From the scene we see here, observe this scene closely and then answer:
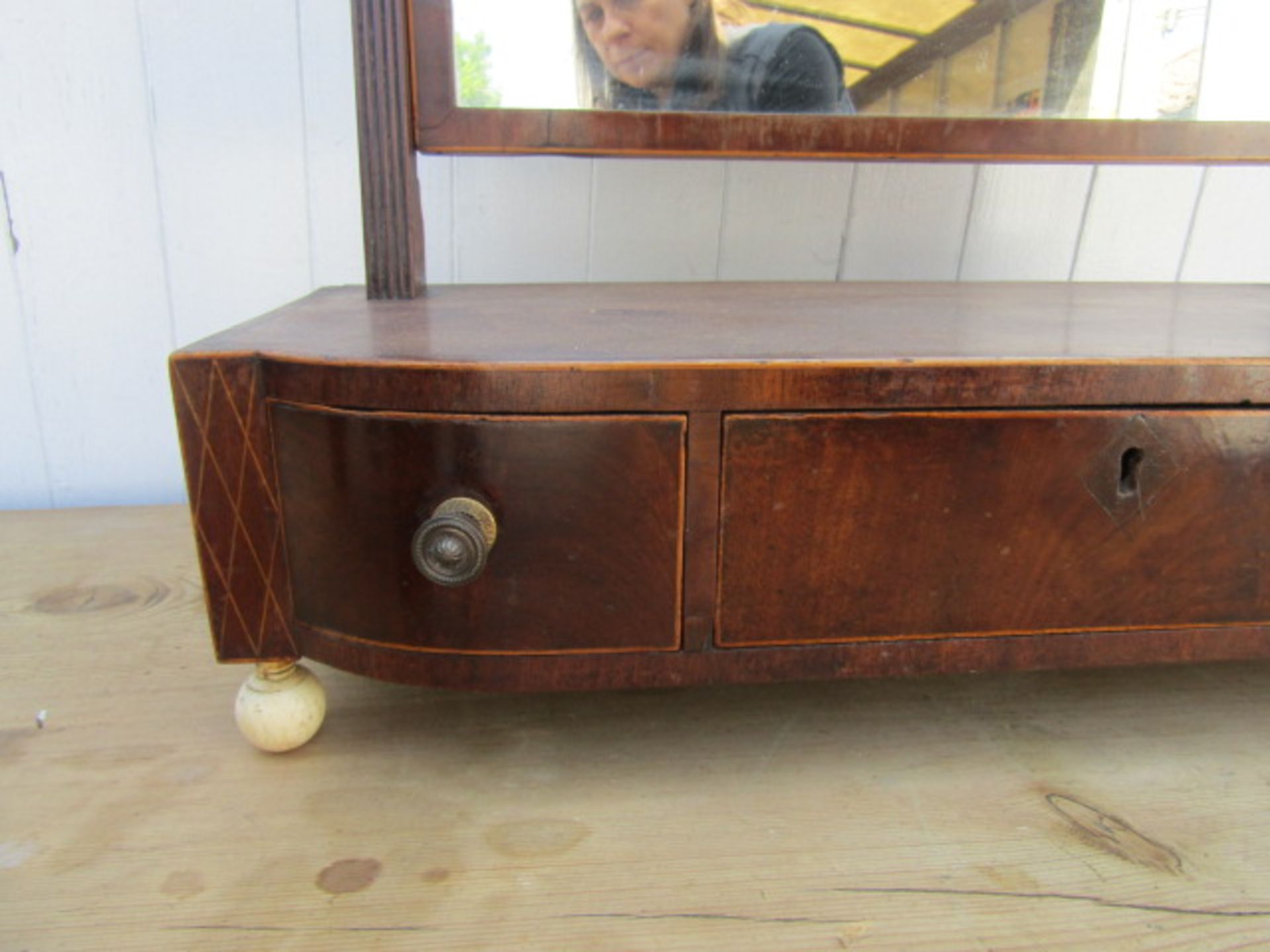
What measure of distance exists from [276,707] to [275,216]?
0.72m

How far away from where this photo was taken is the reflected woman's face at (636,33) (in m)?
0.96

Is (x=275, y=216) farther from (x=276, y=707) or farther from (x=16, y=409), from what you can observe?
(x=276, y=707)

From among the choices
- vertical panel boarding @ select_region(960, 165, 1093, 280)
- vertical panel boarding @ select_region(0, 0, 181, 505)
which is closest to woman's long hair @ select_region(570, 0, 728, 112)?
vertical panel boarding @ select_region(960, 165, 1093, 280)

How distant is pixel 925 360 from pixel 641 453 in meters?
0.21

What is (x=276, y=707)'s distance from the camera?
2.34ft

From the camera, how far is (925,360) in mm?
616

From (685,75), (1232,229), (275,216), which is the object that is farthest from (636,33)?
(1232,229)

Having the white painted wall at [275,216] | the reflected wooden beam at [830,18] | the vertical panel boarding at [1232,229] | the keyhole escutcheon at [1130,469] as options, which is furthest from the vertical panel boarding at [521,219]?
the vertical panel boarding at [1232,229]

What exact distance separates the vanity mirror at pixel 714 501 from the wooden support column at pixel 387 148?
0.69 ft

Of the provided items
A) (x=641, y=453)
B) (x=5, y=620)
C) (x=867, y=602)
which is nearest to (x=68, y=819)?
(x=5, y=620)

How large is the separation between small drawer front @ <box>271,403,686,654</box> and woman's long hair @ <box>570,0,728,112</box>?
1.68 feet

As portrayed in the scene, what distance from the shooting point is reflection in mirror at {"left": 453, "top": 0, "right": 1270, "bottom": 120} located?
947 mm

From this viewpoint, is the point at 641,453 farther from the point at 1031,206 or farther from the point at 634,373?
the point at 1031,206

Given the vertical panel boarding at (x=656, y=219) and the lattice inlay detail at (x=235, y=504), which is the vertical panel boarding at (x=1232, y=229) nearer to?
the vertical panel boarding at (x=656, y=219)
